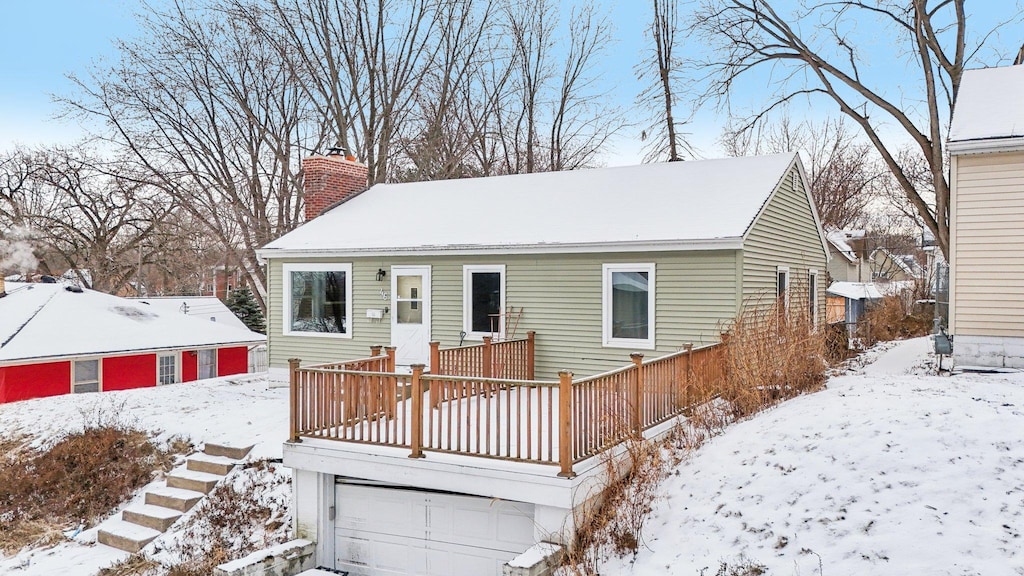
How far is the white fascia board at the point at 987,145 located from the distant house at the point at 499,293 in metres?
2.65

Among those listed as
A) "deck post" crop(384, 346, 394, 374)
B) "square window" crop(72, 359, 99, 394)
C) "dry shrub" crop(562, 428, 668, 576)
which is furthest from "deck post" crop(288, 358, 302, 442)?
"square window" crop(72, 359, 99, 394)

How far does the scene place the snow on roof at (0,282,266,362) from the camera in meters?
16.8

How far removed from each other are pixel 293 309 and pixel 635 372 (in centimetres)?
913

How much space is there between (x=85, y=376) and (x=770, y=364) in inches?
689

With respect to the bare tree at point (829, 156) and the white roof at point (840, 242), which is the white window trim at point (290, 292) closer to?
the bare tree at point (829, 156)

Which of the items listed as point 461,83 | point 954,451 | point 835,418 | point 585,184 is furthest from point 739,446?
point 461,83

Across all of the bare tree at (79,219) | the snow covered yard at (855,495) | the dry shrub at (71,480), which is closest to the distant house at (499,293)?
the snow covered yard at (855,495)

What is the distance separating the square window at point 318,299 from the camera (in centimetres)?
1340

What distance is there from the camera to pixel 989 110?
1107 cm

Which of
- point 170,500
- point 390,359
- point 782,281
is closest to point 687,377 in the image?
point 390,359

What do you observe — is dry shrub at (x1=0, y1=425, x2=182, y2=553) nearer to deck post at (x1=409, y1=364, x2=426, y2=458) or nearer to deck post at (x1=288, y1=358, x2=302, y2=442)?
deck post at (x1=288, y1=358, x2=302, y2=442)

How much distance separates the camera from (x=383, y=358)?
8680 mm

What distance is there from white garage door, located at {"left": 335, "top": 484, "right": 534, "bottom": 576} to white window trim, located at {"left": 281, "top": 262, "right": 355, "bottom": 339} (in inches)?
243

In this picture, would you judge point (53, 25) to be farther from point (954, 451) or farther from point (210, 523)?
point (954, 451)
